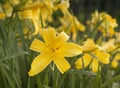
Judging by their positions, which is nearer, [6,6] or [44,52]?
[44,52]

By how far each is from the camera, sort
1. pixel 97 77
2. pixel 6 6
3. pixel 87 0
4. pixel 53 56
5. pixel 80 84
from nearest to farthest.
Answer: pixel 53 56 → pixel 97 77 → pixel 80 84 → pixel 6 6 → pixel 87 0

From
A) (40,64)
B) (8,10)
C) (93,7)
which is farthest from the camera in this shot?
(93,7)

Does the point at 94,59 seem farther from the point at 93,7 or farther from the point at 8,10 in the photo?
the point at 93,7

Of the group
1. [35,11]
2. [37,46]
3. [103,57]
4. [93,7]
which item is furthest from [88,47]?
[93,7]

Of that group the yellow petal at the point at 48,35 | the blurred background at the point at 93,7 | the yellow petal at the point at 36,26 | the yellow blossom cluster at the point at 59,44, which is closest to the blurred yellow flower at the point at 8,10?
the yellow blossom cluster at the point at 59,44

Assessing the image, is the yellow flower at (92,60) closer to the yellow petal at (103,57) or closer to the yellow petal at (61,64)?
the yellow petal at (103,57)

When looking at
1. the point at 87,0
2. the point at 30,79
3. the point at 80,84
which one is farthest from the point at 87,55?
the point at 87,0

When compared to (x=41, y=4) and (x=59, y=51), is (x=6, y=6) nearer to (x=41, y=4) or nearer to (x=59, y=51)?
(x=41, y=4)
